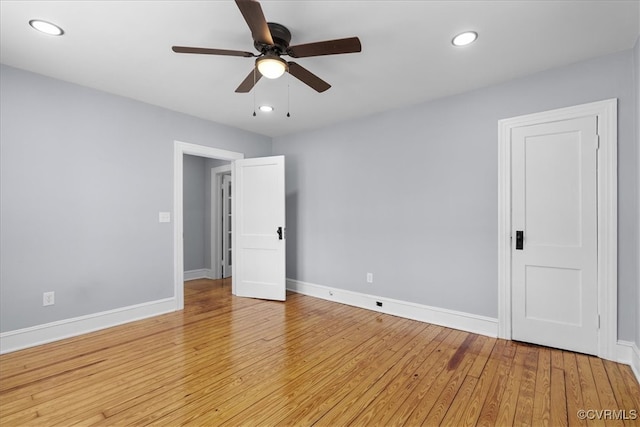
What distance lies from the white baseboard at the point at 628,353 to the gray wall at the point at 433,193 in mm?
75

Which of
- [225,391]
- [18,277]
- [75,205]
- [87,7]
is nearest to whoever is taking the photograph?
[87,7]

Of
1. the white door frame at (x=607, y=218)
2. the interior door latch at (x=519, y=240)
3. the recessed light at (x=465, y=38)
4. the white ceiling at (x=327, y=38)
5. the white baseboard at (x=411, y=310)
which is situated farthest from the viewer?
the white baseboard at (x=411, y=310)

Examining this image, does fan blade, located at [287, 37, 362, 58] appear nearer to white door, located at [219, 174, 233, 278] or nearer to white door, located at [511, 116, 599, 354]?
white door, located at [511, 116, 599, 354]

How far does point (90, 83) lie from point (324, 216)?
3.19m

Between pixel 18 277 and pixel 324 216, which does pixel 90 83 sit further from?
pixel 324 216

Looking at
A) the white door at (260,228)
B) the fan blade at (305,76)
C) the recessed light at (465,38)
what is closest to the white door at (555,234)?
the recessed light at (465,38)

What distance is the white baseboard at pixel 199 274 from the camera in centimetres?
582

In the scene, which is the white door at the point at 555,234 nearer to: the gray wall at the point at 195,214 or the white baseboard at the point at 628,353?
the white baseboard at the point at 628,353

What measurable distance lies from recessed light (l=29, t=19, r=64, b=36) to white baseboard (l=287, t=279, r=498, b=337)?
3.93 meters

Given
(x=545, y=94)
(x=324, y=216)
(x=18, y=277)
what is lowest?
(x=18, y=277)

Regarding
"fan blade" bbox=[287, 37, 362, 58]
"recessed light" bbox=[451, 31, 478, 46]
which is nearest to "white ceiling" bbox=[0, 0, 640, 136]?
"recessed light" bbox=[451, 31, 478, 46]

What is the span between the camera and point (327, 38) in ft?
7.54

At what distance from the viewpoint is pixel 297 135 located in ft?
16.1

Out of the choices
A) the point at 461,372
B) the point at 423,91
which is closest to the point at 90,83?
the point at 423,91
